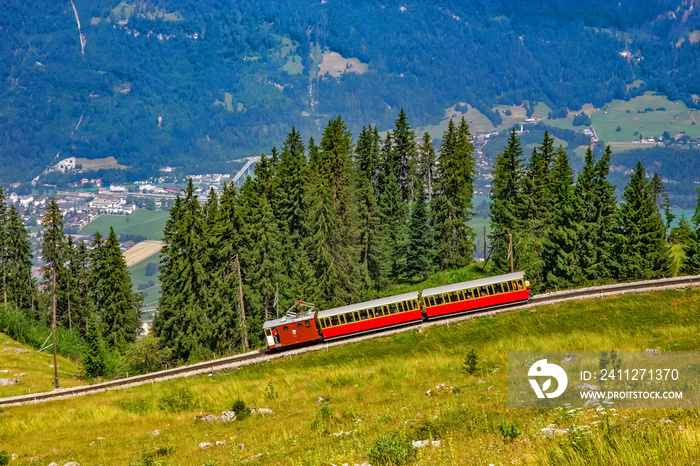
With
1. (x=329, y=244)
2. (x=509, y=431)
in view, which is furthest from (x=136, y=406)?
(x=329, y=244)

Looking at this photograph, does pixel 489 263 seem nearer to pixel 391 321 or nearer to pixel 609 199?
pixel 609 199

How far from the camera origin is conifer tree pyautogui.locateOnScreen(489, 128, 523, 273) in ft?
211

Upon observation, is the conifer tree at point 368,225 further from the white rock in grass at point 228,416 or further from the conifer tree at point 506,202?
the white rock in grass at point 228,416

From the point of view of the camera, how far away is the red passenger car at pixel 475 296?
4762 centimetres

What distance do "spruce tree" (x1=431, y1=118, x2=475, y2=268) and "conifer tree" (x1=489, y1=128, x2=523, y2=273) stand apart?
12.8 feet

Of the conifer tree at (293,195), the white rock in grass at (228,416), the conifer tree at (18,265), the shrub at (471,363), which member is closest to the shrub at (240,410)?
the white rock in grass at (228,416)

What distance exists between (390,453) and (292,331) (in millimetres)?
31819

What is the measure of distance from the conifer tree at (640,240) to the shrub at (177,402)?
44680 millimetres

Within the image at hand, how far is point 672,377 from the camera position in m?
22.4

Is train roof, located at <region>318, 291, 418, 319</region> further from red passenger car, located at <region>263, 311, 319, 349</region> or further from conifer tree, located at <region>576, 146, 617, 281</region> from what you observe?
conifer tree, located at <region>576, 146, 617, 281</region>

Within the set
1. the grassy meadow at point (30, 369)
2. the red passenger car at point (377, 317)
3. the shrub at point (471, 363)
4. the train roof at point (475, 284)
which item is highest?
the train roof at point (475, 284)

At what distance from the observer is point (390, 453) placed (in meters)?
15.9

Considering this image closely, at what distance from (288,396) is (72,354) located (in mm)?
47318

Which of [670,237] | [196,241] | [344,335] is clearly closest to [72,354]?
[196,241]
